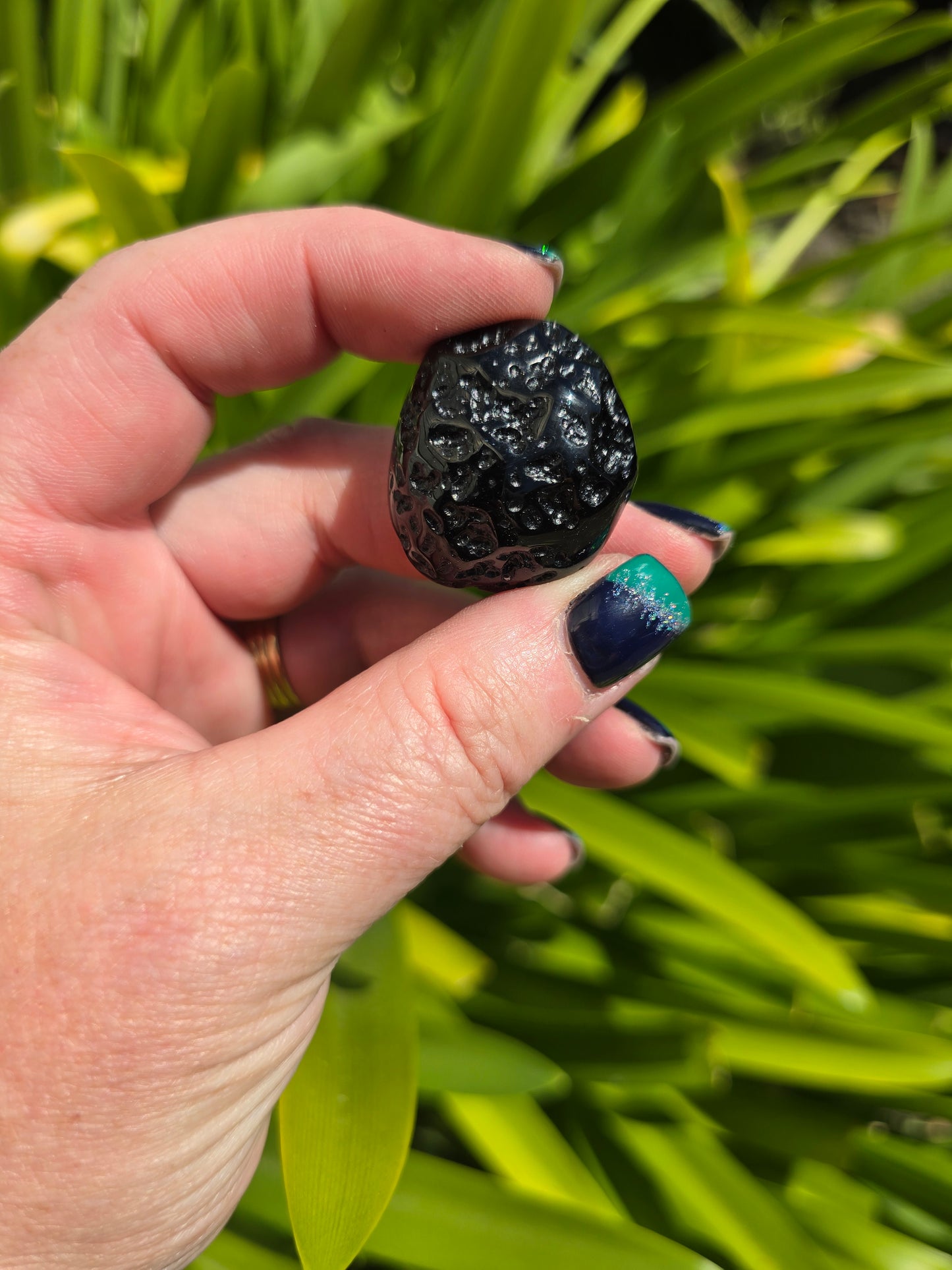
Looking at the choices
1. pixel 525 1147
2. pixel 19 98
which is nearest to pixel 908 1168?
pixel 525 1147

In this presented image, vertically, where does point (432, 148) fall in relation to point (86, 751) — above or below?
above

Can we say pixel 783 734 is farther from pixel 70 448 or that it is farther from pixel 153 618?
pixel 70 448

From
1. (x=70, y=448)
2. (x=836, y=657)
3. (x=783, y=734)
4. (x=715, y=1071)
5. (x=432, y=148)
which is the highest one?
(x=432, y=148)

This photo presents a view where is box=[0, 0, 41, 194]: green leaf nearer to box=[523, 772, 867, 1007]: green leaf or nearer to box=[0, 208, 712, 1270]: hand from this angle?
box=[0, 208, 712, 1270]: hand

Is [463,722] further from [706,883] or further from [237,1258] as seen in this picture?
[237,1258]

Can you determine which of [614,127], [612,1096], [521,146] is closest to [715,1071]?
[612,1096]

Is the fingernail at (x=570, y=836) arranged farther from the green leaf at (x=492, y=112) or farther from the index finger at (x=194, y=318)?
the green leaf at (x=492, y=112)

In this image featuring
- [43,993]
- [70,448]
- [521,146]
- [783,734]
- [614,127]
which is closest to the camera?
[43,993]
